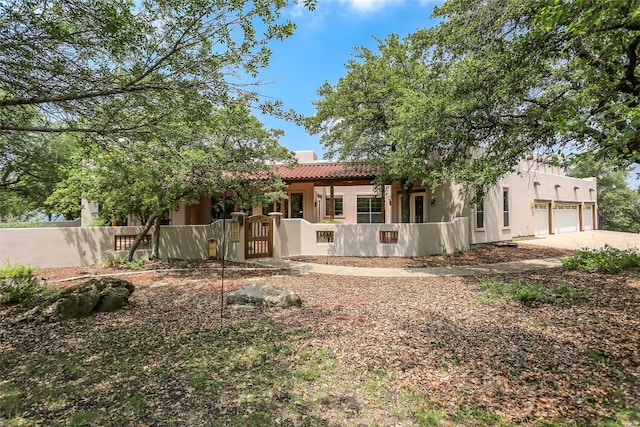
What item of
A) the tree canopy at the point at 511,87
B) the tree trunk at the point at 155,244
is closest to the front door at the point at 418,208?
the tree canopy at the point at 511,87

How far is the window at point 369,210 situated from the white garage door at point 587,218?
820 inches

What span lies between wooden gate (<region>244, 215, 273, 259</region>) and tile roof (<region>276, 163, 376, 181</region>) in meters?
2.69

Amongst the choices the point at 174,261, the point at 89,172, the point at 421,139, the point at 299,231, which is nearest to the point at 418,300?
the point at 421,139

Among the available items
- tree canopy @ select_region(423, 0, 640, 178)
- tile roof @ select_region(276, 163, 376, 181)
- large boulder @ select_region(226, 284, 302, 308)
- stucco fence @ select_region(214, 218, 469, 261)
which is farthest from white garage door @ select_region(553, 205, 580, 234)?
large boulder @ select_region(226, 284, 302, 308)

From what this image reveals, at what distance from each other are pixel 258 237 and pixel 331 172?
17.7 ft

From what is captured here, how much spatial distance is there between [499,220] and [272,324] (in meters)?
16.8

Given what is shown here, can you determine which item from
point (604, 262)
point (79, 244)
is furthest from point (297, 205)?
point (604, 262)

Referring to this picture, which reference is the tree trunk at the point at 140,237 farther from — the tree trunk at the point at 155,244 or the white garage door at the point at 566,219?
the white garage door at the point at 566,219

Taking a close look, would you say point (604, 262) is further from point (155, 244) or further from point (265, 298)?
point (155, 244)

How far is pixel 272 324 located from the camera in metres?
5.55

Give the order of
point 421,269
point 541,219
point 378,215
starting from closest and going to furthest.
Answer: point 421,269 → point 378,215 → point 541,219

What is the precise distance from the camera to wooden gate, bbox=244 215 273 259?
1284 cm

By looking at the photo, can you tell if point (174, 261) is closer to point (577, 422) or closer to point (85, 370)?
point (85, 370)

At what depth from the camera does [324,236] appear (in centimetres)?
1434
